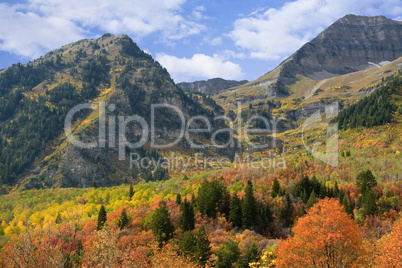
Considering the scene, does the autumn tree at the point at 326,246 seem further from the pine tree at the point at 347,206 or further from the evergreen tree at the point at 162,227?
the pine tree at the point at 347,206

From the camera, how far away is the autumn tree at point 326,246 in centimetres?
4122

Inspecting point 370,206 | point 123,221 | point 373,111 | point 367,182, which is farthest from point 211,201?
point 373,111

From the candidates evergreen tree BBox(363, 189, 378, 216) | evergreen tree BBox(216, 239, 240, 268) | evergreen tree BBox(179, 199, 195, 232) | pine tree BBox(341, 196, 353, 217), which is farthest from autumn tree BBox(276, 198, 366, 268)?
evergreen tree BBox(363, 189, 378, 216)

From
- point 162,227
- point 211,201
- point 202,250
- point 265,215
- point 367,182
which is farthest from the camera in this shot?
point 367,182

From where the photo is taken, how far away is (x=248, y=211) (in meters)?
84.9

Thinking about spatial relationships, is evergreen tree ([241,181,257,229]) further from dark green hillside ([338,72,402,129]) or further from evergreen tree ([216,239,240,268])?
dark green hillside ([338,72,402,129])

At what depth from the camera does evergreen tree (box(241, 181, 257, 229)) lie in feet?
276

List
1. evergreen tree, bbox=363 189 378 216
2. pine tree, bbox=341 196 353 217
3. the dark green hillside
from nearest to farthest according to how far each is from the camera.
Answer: pine tree, bbox=341 196 353 217
evergreen tree, bbox=363 189 378 216
the dark green hillside

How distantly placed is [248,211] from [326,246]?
43.5 meters

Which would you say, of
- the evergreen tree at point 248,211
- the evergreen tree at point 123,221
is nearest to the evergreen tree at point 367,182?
the evergreen tree at point 248,211

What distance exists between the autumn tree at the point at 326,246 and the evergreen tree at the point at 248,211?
135 feet

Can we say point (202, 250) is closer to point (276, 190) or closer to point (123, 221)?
point (123, 221)

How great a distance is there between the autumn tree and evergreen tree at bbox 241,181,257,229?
135 ft

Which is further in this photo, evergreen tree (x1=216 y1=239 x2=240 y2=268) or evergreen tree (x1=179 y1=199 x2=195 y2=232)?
evergreen tree (x1=179 y1=199 x2=195 y2=232)
